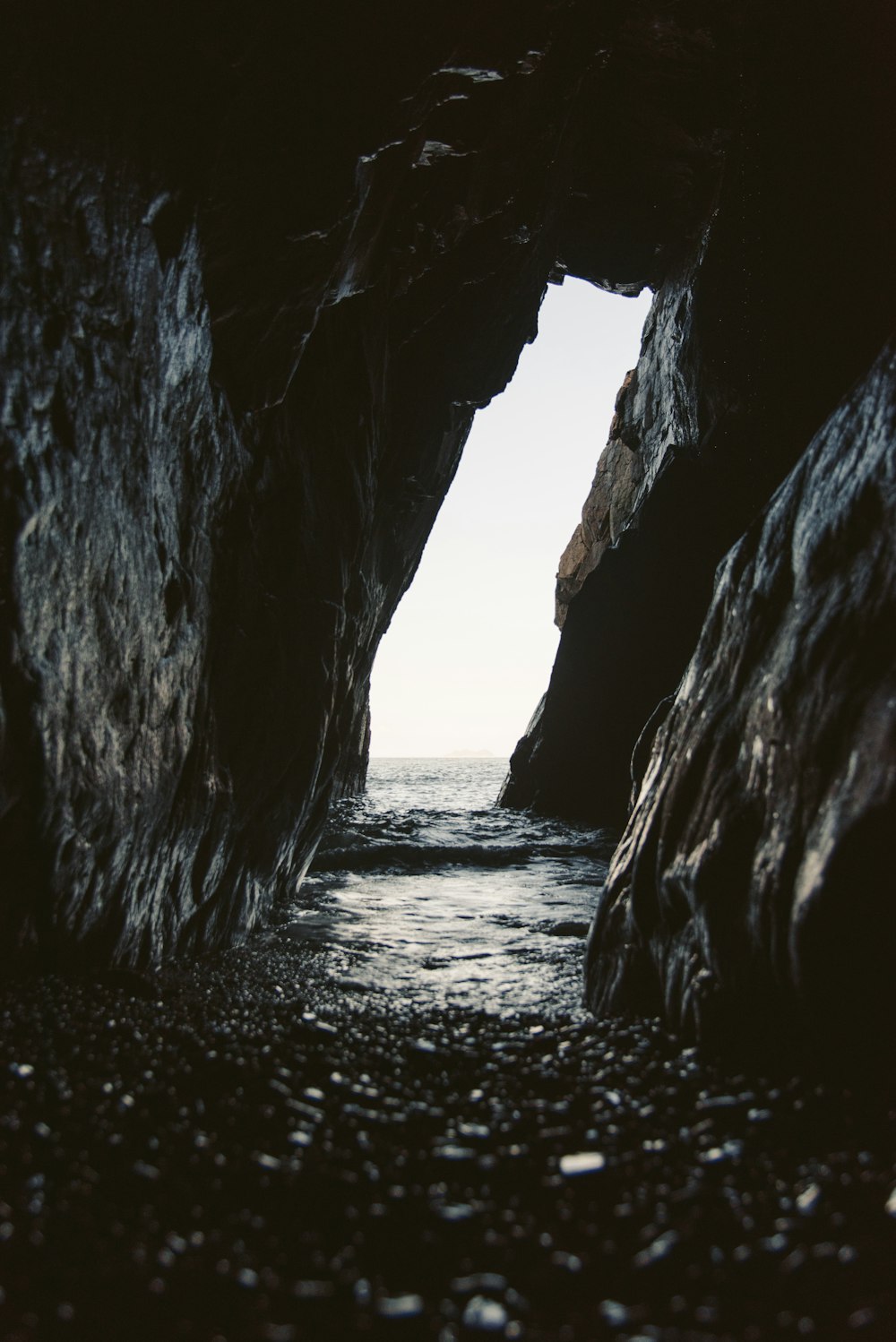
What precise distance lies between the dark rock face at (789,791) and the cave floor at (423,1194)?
428 mm

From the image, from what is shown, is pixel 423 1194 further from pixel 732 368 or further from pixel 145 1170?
pixel 732 368

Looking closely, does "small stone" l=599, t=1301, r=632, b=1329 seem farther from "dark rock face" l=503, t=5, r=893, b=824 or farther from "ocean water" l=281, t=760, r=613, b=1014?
"dark rock face" l=503, t=5, r=893, b=824

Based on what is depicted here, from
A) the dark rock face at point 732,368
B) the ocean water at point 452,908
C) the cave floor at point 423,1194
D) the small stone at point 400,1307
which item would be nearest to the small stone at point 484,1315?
the cave floor at point 423,1194

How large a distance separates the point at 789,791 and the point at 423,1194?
6.49 ft

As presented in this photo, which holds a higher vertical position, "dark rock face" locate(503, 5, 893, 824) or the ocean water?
"dark rock face" locate(503, 5, 893, 824)

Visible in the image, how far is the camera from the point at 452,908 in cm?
712

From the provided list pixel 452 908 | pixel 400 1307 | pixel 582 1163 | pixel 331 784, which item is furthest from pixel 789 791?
pixel 331 784

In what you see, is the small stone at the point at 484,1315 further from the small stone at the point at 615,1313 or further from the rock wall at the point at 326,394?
the rock wall at the point at 326,394

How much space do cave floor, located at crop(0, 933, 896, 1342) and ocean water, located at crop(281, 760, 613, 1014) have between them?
1.22 meters

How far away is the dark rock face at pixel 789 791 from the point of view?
2.17 m

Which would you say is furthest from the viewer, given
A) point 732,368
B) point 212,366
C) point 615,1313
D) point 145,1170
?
point 732,368

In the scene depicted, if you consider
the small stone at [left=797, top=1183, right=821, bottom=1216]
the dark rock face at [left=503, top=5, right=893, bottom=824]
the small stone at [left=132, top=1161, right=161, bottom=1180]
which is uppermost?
the dark rock face at [left=503, top=5, right=893, bottom=824]

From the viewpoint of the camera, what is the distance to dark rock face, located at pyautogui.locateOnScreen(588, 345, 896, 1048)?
A: 2.17 metres

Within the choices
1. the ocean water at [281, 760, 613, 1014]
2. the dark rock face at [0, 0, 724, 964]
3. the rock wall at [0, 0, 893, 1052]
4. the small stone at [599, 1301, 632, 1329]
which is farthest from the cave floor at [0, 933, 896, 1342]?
the dark rock face at [0, 0, 724, 964]
